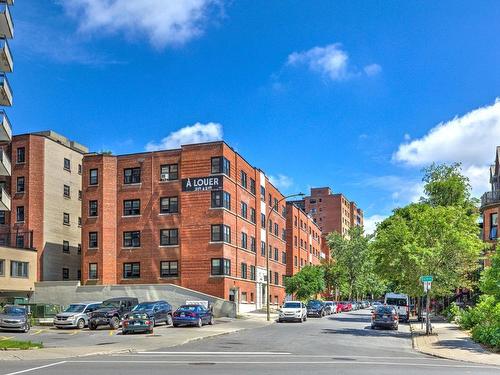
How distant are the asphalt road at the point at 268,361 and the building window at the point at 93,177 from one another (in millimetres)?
33948

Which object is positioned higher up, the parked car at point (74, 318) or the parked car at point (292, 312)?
the parked car at point (74, 318)

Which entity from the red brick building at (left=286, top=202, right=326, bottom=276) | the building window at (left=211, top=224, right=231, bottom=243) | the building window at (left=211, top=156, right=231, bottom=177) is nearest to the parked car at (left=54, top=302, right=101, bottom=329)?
the building window at (left=211, top=224, right=231, bottom=243)

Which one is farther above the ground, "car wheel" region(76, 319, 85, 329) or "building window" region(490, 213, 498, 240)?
"building window" region(490, 213, 498, 240)

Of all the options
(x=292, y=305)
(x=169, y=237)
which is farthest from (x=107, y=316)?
(x=169, y=237)

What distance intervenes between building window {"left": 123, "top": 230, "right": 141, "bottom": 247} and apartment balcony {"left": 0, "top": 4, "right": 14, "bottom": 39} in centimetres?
2945

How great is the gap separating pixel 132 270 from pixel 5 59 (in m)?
30.9

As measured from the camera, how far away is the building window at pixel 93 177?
2365 inches

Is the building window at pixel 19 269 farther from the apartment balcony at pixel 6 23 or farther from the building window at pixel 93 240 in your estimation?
the apartment balcony at pixel 6 23

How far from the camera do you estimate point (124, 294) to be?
5459 centimetres

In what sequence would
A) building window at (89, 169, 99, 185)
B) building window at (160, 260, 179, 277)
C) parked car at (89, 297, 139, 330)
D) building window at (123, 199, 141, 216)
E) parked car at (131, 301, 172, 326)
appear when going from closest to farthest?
1. parked car at (89, 297, 139, 330)
2. parked car at (131, 301, 172, 326)
3. building window at (160, 260, 179, 277)
4. building window at (123, 199, 141, 216)
5. building window at (89, 169, 99, 185)

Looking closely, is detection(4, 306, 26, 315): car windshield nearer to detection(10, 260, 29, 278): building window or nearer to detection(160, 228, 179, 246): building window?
detection(10, 260, 29, 278): building window

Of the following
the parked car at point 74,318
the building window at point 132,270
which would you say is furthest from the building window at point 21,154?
the parked car at point 74,318

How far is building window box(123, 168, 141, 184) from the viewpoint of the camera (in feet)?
195

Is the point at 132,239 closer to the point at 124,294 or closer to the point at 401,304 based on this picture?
the point at 124,294
